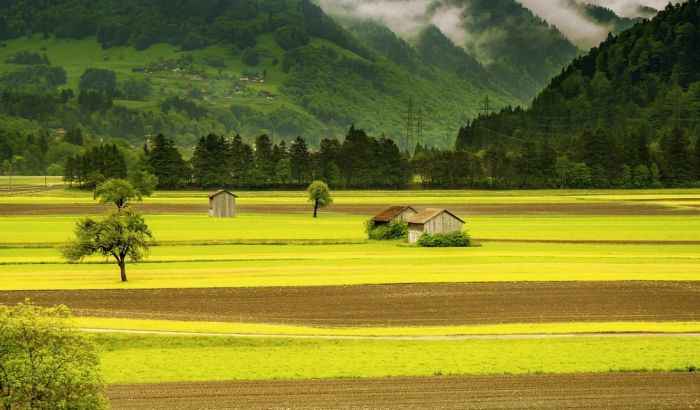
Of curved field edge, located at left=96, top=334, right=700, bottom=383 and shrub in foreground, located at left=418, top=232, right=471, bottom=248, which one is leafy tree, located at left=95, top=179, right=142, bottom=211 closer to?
shrub in foreground, located at left=418, top=232, right=471, bottom=248

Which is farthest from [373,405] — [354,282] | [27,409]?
[354,282]

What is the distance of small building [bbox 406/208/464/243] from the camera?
333 ft

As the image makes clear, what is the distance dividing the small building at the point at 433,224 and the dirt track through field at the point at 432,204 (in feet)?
140

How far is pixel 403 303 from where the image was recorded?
60406mm

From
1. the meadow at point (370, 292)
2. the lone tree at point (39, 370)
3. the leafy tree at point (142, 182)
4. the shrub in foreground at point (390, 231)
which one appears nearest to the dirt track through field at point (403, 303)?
the meadow at point (370, 292)

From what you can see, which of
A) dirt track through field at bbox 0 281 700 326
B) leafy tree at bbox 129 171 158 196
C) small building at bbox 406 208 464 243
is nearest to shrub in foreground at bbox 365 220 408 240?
small building at bbox 406 208 464 243

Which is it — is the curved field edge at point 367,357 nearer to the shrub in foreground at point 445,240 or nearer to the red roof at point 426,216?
the shrub in foreground at point 445,240

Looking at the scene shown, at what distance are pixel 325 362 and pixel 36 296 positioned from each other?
26.7 meters

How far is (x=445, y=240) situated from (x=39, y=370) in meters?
71.9

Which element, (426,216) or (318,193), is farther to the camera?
(318,193)

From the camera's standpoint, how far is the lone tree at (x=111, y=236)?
7281 cm

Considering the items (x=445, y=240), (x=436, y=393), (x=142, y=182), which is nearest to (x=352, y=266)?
(x=445, y=240)

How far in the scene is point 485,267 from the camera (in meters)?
78.7

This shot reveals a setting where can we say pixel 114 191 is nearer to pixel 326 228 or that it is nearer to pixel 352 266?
pixel 326 228
